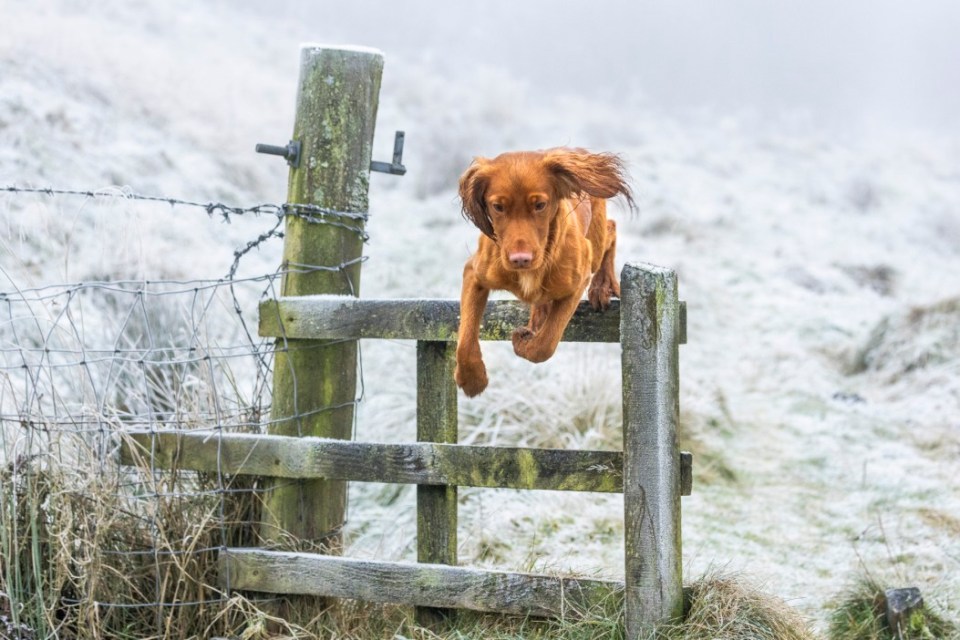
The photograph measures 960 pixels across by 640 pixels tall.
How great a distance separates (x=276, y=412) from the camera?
13.2 feet

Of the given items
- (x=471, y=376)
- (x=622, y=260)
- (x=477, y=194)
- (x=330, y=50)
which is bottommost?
(x=471, y=376)

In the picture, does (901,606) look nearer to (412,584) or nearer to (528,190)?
(412,584)

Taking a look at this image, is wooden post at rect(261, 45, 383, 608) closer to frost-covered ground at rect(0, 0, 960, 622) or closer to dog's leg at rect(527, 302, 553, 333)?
frost-covered ground at rect(0, 0, 960, 622)

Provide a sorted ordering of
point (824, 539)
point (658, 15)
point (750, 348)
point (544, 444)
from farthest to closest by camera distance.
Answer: point (658, 15)
point (750, 348)
point (544, 444)
point (824, 539)

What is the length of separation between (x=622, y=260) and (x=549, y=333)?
8195 mm

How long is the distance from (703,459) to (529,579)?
11.8 ft

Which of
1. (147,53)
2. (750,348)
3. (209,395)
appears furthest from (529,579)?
(147,53)

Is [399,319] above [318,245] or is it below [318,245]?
below

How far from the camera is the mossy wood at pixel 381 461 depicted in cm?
351

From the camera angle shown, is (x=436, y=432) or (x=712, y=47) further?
(x=712, y=47)

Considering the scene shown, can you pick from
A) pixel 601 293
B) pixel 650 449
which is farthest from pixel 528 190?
pixel 650 449

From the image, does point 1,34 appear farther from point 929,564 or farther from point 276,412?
point 929,564

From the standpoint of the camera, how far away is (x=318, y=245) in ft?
13.1

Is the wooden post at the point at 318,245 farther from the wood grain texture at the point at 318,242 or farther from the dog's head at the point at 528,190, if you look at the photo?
the dog's head at the point at 528,190
